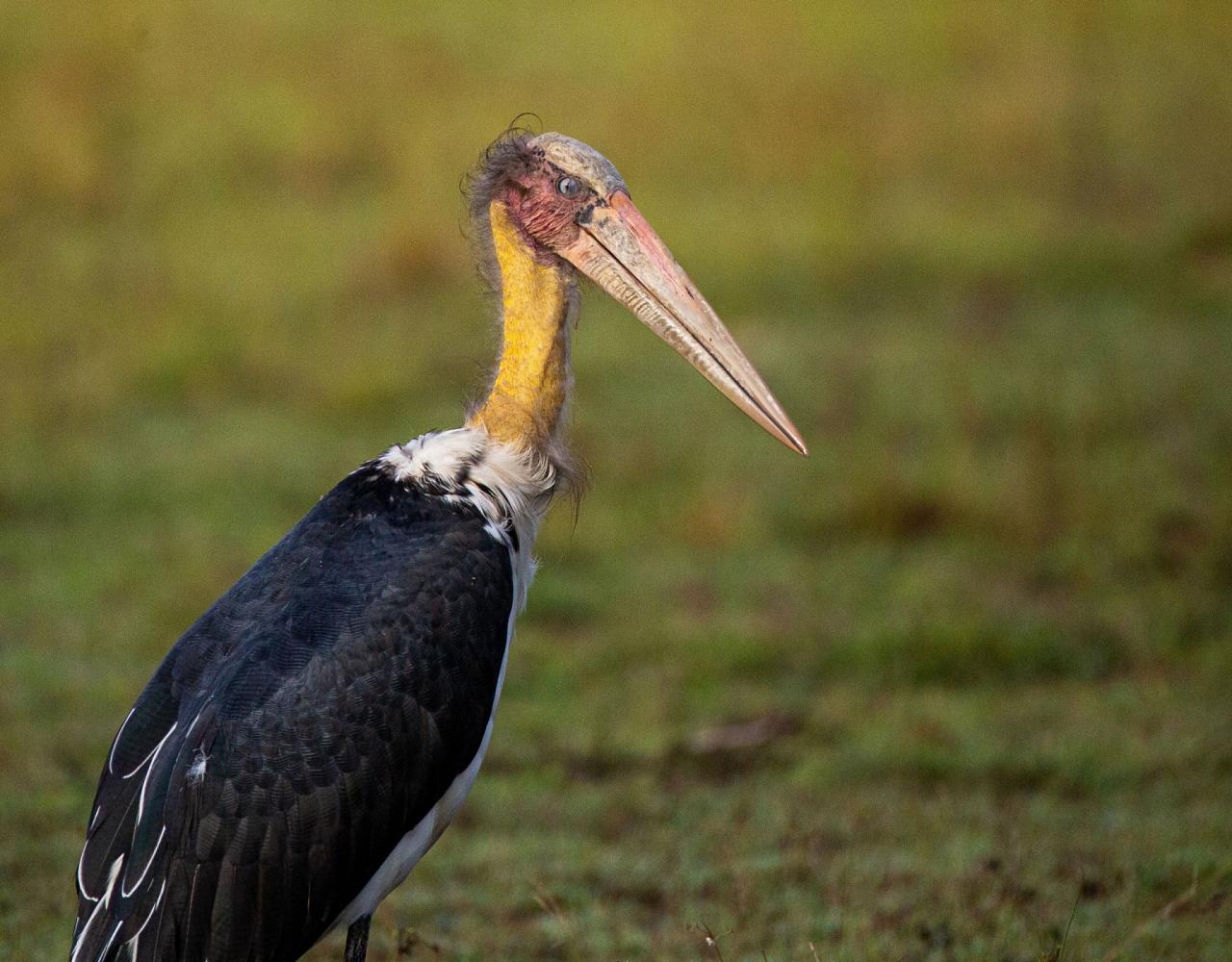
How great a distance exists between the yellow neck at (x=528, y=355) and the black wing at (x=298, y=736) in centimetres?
30

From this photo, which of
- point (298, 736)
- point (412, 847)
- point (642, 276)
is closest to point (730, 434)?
point (642, 276)

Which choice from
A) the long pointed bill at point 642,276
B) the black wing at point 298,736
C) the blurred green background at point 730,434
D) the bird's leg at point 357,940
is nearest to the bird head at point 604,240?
the long pointed bill at point 642,276

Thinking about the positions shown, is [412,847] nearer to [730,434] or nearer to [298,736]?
[298,736]

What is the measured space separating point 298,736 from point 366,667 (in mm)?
184

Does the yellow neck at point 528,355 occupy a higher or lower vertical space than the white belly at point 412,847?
higher

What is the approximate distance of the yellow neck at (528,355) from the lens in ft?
13.2

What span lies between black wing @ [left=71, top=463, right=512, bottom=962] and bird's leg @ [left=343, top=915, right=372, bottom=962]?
15 cm

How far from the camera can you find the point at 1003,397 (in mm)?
8516

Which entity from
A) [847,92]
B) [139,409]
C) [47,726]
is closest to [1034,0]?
[847,92]

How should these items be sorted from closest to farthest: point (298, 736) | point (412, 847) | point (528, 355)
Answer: point (298, 736) → point (412, 847) → point (528, 355)

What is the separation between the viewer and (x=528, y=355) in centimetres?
405

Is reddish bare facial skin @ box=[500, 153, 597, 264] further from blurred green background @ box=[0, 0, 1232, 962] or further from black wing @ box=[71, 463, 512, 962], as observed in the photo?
black wing @ box=[71, 463, 512, 962]

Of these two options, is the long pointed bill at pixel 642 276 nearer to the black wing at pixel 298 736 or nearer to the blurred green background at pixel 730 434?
the blurred green background at pixel 730 434

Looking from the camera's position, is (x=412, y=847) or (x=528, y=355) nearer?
(x=412, y=847)
